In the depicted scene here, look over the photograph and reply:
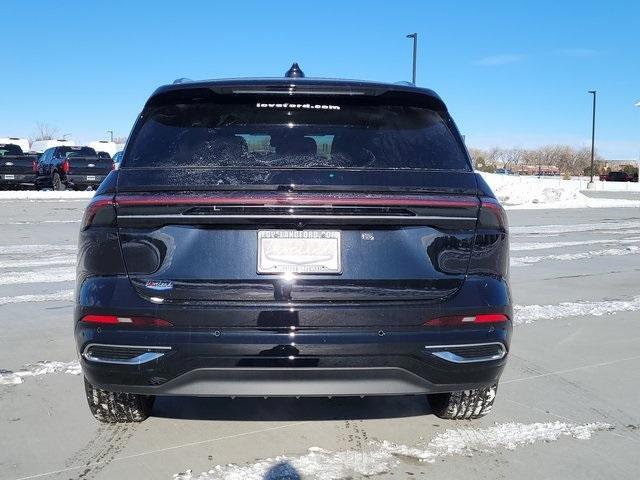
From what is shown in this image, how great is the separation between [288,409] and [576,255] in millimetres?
8415

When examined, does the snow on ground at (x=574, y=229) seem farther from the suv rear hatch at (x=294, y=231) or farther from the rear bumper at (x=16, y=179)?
the rear bumper at (x=16, y=179)

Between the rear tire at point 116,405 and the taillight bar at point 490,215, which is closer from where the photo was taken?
the taillight bar at point 490,215

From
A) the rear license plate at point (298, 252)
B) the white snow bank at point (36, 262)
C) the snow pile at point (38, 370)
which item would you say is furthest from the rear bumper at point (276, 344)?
the white snow bank at point (36, 262)

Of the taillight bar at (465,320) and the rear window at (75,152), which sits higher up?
the rear window at (75,152)

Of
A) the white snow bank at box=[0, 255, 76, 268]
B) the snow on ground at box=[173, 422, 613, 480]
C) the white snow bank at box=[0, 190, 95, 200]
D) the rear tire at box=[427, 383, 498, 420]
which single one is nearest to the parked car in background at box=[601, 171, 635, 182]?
the white snow bank at box=[0, 190, 95, 200]

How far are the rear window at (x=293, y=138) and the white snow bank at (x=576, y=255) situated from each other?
22.3 ft

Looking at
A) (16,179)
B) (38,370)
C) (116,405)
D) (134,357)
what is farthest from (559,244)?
(16,179)

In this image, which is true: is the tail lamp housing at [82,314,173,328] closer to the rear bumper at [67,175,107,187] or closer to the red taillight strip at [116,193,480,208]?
the red taillight strip at [116,193,480,208]

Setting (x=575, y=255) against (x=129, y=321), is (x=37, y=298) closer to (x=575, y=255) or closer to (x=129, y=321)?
(x=129, y=321)

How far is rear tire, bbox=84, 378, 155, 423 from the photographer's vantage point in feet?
11.2

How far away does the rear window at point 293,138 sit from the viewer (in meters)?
3.19

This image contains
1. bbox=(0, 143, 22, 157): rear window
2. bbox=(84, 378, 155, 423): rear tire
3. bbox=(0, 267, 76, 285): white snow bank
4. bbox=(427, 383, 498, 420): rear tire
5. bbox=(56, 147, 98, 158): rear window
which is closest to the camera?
bbox=(84, 378, 155, 423): rear tire

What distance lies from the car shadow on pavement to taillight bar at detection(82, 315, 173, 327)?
1057mm

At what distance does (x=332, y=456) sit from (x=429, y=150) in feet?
5.20
